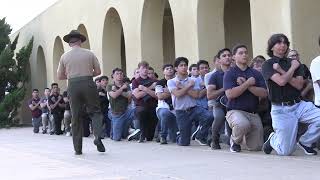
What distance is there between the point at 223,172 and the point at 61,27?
19.0 m

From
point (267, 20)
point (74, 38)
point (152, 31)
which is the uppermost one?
point (152, 31)

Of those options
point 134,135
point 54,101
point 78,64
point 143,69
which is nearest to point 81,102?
point 78,64

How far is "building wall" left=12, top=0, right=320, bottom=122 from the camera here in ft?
35.8

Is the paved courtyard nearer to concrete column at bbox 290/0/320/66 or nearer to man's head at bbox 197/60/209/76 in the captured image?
man's head at bbox 197/60/209/76

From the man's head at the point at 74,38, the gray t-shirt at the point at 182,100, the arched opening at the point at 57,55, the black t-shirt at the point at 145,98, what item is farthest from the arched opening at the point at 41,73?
the man's head at the point at 74,38

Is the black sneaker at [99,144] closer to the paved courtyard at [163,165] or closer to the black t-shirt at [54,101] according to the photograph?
the paved courtyard at [163,165]

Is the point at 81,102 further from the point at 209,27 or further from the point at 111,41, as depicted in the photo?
the point at 111,41

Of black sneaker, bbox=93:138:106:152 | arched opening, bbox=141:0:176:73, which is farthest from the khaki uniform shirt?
arched opening, bbox=141:0:176:73

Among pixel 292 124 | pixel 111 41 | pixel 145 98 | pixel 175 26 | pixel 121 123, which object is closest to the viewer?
pixel 292 124

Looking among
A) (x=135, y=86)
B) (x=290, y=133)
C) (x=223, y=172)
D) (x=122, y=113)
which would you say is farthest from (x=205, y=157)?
(x=122, y=113)

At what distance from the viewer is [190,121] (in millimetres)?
10672

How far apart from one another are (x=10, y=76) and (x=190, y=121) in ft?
60.8

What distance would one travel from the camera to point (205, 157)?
27.1ft

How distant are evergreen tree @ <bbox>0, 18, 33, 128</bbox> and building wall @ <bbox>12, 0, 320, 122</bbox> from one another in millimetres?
1510
